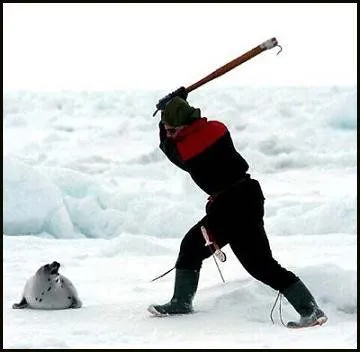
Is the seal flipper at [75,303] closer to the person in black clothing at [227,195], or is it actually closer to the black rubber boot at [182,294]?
the black rubber boot at [182,294]

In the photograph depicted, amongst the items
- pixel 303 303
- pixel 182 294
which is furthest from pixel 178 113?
pixel 303 303

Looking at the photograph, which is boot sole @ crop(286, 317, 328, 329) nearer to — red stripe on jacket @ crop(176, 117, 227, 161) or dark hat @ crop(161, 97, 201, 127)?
red stripe on jacket @ crop(176, 117, 227, 161)

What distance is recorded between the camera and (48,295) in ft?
11.3

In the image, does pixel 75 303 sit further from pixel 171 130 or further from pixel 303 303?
pixel 303 303

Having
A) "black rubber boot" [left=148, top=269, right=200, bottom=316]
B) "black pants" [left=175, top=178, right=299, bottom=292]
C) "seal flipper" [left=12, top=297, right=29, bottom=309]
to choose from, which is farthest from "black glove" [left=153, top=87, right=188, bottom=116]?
"seal flipper" [left=12, top=297, right=29, bottom=309]

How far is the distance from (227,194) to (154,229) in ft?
14.6

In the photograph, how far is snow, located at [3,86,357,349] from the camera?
2.87 metres

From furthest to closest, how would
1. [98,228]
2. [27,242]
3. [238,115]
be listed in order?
[238,115] → [98,228] → [27,242]

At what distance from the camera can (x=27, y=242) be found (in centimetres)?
600

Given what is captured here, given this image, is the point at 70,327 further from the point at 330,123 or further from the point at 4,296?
the point at 330,123

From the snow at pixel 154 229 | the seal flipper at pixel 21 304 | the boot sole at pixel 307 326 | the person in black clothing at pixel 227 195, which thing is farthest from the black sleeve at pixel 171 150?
the seal flipper at pixel 21 304

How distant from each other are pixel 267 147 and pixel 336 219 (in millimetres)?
7644

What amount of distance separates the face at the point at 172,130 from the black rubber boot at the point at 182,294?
0.54 m

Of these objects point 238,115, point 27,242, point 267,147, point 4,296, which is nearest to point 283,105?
point 238,115
